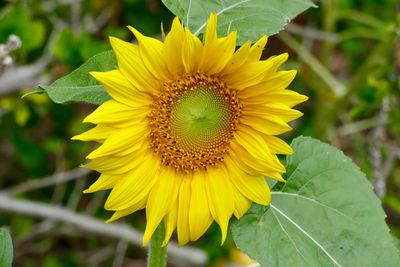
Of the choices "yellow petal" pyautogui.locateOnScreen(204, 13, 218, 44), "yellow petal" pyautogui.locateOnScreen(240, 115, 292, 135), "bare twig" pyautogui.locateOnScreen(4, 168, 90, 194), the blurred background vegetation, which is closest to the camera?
"yellow petal" pyautogui.locateOnScreen(204, 13, 218, 44)

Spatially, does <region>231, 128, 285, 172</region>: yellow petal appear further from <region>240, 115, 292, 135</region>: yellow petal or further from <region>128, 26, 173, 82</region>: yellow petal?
<region>128, 26, 173, 82</region>: yellow petal

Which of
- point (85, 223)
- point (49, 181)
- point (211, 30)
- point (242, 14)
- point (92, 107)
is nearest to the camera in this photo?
point (211, 30)

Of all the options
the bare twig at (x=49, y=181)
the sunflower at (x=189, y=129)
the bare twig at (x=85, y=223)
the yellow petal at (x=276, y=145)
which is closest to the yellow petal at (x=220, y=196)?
the sunflower at (x=189, y=129)

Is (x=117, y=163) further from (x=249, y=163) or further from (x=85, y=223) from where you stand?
(x=85, y=223)

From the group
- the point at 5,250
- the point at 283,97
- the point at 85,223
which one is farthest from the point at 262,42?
the point at 85,223

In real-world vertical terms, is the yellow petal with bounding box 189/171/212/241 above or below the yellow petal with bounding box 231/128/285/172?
below

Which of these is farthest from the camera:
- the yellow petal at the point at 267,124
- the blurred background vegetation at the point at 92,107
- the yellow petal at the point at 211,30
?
the blurred background vegetation at the point at 92,107

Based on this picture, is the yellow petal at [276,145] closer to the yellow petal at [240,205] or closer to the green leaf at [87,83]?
the yellow petal at [240,205]

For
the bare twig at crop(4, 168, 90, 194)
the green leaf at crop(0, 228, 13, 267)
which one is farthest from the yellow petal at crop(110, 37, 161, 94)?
the bare twig at crop(4, 168, 90, 194)
